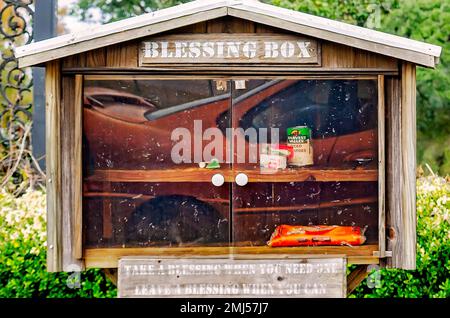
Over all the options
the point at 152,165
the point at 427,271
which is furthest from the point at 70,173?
the point at 427,271

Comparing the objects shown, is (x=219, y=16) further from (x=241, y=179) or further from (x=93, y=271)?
(x=93, y=271)

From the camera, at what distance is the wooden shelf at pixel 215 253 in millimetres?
3479

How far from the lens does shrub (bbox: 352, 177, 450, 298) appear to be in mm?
4691

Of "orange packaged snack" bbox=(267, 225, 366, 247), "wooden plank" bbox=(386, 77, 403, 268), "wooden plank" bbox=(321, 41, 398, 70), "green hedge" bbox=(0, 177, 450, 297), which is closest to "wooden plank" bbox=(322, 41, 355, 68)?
"wooden plank" bbox=(321, 41, 398, 70)

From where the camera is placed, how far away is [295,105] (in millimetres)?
3494

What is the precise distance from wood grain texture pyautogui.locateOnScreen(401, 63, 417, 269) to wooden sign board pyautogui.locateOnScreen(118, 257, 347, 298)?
1.19 feet

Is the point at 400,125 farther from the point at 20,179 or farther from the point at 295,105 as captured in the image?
the point at 20,179

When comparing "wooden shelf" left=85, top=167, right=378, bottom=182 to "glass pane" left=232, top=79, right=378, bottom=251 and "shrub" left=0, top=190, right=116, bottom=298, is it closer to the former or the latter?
"glass pane" left=232, top=79, right=378, bottom=251

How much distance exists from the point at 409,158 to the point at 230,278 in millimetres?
1089

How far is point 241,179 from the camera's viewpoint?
3.46m

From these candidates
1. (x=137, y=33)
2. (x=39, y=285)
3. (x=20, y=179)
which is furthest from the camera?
(x=20, y=179)

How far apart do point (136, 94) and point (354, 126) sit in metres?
1.13
